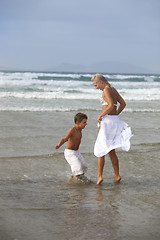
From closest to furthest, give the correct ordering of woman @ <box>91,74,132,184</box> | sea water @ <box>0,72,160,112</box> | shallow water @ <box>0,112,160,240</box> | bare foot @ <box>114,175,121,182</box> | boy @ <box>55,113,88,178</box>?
shallow water @ <box>0,112,160,240</box>
woman @ <box>91,74,132,184</box>
bare foot @ <box>114,175,121,182</box>
boy @ <box>55,113,88,178</box>
sea water @ <box>0,72,160,112</box>

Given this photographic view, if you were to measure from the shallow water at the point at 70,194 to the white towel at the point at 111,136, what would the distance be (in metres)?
0.51

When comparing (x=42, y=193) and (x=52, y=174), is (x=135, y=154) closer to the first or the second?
(x=52, y=174)

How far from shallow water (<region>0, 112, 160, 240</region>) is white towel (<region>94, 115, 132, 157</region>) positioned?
0.51 meters

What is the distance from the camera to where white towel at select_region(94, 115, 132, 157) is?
4.68 m

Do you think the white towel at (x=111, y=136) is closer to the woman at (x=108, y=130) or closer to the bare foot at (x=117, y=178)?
the woman at (x=108, y=130)

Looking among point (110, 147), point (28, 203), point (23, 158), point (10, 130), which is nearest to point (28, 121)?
point (10, 130)

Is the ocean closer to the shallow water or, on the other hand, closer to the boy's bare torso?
the shallow water

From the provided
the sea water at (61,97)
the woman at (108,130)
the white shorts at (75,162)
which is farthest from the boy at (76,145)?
the sea water at (61,97)

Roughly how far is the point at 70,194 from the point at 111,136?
107cm

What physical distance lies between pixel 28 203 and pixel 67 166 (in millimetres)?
2015

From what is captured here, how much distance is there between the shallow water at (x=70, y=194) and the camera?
2984 mm

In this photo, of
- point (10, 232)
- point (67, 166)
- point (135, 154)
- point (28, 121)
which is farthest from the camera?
point (28, 121)

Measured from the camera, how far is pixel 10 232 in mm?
2859

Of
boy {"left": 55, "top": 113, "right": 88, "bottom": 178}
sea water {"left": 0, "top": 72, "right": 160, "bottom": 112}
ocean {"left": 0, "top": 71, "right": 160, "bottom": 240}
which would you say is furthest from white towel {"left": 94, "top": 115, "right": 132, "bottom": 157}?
sea water {"left": 0, "top": 72, "right": 160, "bottom": 112}
